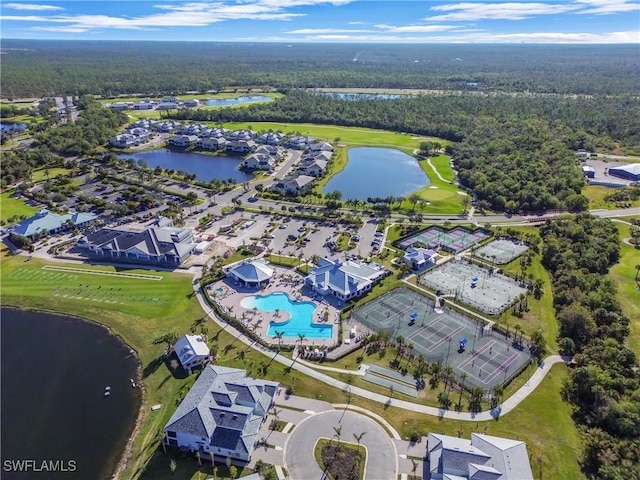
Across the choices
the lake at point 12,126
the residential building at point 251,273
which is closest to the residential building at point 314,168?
the residential building at point 251,273

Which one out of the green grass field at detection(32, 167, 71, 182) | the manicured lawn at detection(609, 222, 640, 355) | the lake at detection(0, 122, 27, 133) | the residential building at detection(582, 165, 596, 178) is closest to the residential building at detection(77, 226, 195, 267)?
the green grass field at detection(32, 167, 71, 182)

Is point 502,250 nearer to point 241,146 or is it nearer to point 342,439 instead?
point 342,439

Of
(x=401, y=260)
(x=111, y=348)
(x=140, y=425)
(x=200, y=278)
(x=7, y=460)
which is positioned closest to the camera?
(x=7, y=460)

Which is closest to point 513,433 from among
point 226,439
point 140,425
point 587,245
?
point 226,439

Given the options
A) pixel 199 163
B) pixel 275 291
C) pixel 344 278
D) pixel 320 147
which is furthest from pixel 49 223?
pixel 320 147

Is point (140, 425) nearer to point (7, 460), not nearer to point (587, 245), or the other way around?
point (7, 460)

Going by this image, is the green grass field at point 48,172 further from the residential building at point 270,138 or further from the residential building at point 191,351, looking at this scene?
the residential building at point 191,351
